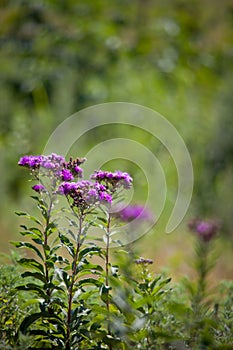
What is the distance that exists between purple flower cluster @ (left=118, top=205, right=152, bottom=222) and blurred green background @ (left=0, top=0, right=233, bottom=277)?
159cm

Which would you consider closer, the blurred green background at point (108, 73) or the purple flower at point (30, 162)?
the purple flower at point (30, 162)

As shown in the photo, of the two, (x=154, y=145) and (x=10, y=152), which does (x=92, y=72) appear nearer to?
(x=154, y=145)

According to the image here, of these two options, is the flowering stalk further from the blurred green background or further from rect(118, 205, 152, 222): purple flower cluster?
the blurred green background

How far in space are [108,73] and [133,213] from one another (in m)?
2.10

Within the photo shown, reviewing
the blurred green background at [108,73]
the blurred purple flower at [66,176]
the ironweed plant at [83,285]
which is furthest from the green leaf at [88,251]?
the blurred green background at [108,73]

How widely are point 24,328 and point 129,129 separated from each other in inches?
88.0

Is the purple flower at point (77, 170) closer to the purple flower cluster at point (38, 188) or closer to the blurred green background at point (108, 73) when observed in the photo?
the purple flower cluster at point (38, 188)

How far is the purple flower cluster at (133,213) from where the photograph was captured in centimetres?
85

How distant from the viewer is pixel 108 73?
2867mm

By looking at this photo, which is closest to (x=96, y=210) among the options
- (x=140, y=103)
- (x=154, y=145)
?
(x=154, y=145)

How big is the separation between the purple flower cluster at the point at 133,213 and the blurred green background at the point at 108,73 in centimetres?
159

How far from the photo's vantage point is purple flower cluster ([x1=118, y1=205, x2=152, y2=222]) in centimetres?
85

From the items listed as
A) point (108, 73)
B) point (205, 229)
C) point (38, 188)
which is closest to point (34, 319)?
point (38, 188)

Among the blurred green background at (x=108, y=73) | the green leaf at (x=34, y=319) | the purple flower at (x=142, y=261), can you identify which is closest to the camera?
the green leaf at (x=34, y=319)
